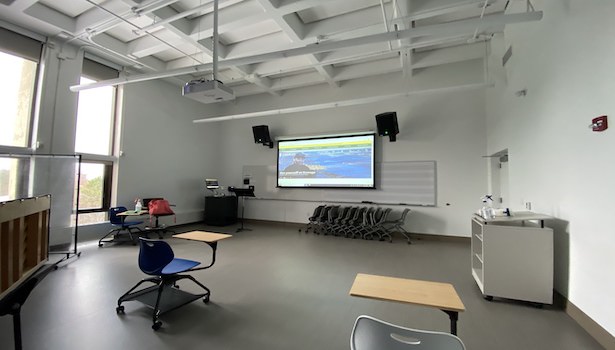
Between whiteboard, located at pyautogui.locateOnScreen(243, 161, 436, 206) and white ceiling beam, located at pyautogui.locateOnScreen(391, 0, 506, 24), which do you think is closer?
white ceiling beam, located at pyautogui.locateOnScreen(391, 0, 506, 24)

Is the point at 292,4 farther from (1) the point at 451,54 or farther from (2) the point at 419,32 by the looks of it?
(1) the point at 451,54

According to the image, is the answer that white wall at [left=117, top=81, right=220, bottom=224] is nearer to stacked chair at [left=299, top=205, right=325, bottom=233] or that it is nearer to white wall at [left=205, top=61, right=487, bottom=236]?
white wall at [left=205, top=61, right=487, bottom=236]

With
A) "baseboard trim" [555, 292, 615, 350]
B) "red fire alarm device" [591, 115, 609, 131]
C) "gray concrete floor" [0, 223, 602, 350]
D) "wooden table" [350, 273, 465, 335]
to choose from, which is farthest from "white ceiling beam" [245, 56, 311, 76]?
"baseboard trim" [555, 292, 615, 350]

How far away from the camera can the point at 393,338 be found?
45.8 inches

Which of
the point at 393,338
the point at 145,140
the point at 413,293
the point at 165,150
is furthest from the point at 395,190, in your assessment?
the point at 145,140

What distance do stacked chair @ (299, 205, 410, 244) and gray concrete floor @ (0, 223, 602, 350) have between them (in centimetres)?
166

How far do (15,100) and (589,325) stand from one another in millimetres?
8838

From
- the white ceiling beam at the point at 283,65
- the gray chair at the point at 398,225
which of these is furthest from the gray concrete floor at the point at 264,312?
the white ceiling beam at the point at 283,65

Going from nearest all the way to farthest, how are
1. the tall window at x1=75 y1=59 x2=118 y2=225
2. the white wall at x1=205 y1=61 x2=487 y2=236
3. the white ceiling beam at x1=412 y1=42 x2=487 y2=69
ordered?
the white ceiling beam at x1=412 y1=42 x2=487 y2=69
the tall window at x1=75 y1=59 x2=118 y2=225
the white wall at x1=205 y1=61 x2=487 y2=236

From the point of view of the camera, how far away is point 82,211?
5656 millimetres

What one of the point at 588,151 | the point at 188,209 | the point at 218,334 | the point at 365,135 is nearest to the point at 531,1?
the point at 588,151

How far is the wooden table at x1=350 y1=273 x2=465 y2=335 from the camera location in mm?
1535

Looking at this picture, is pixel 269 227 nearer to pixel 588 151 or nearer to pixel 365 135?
pixel 365 135

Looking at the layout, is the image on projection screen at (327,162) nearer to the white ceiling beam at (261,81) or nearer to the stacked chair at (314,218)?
the stacked chair at (314,218)
